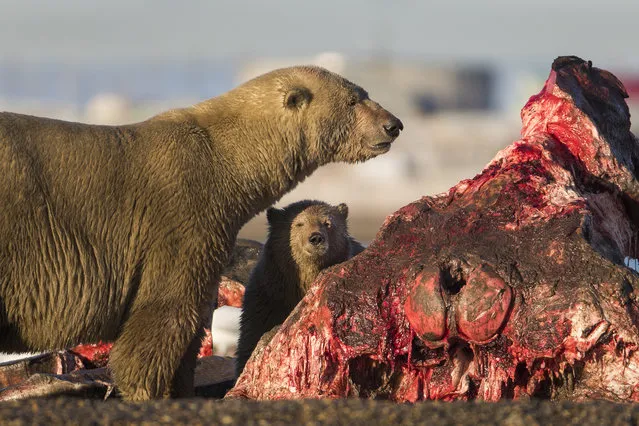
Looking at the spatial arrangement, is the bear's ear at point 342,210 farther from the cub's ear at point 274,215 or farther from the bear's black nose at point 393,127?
the bear's black nose at point 393,127

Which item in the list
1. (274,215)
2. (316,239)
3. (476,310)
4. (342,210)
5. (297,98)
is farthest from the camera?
(342,210)

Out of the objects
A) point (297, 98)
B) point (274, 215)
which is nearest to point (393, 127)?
point (297, 98)

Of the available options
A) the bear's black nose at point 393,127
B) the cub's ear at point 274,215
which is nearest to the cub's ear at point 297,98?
the bear's black nose at point 393,127

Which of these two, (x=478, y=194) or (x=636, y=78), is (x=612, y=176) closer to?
(x=478, y=194)

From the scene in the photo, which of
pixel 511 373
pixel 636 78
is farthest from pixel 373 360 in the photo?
pixel 636 78

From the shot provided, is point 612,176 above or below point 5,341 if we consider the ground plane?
above

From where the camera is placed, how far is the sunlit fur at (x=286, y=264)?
29.7 feet

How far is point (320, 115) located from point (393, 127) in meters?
0.55

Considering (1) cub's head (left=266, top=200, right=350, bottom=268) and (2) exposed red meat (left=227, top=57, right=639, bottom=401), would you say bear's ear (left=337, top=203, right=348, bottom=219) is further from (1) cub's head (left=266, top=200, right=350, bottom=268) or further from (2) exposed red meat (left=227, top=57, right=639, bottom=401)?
(2) exposed red meat (left=227, top=57, right=639, bottom=401)

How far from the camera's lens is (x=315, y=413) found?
501cm

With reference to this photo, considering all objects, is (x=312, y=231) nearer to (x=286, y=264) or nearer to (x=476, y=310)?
(x=286, y=264)

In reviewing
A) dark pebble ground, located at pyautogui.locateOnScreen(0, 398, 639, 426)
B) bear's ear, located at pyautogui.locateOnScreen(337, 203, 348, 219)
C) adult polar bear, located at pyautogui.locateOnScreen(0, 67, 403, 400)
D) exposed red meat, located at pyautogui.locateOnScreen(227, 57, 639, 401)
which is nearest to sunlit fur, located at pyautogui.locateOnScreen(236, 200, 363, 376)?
bear's ear, located at pyautogui.locateOnScreen(337, 203, 348, 219)

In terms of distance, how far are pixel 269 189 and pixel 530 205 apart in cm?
202

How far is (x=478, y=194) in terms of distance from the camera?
6.88 metres
